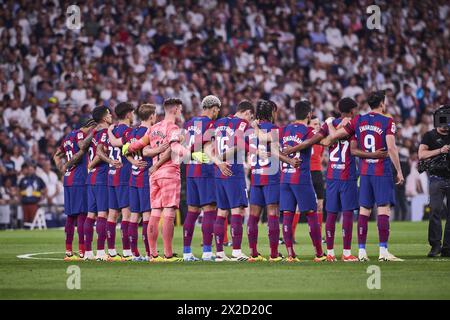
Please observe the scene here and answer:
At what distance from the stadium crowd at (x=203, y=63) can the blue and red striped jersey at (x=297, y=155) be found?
12.8m

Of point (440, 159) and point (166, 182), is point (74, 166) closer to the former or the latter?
point (166, 182)

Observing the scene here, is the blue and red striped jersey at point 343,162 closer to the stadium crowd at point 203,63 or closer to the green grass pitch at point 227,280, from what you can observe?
the green grass pitch at point 227,280

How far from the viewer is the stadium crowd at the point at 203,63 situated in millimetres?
29953

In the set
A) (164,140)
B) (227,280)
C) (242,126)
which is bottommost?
(227,280)

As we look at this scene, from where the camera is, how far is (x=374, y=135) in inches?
643

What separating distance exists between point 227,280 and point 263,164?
3.39m

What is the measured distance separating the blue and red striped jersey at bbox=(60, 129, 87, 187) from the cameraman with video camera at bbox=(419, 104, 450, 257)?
5.71 m

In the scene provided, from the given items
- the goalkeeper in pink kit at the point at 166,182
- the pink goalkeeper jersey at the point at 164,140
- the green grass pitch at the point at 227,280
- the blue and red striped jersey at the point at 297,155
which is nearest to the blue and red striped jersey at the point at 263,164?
the blue and red striped jersey at the point at 297,155

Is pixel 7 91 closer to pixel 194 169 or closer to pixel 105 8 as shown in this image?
pixel 105 8

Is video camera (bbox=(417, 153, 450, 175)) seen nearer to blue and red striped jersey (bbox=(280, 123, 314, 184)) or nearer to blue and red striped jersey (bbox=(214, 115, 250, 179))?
blue and red striped jersey (bbox=(280, 123, 314, 184))

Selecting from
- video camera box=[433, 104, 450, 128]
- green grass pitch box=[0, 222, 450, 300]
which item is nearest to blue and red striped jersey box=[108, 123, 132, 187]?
green grass pitch box=[0, 222, 450, 300]

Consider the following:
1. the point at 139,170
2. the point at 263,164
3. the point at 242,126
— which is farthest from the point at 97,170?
the point at 263,164

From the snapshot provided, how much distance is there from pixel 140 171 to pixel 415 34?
78.7 feet
